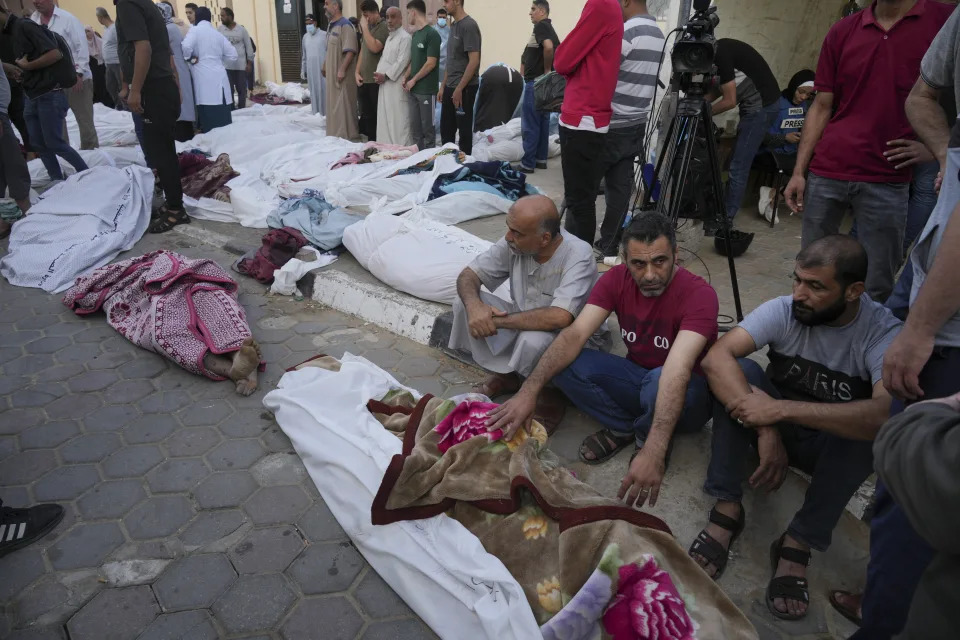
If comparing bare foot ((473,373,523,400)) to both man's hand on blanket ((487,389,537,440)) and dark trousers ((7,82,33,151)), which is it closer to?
man's hand on blanket ((487,389,537,440))

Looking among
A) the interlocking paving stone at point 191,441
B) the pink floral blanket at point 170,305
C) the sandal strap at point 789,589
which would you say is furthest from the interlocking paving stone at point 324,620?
the pink floral blanket at point 170,305

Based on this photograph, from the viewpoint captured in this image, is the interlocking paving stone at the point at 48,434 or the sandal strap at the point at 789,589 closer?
the sandal strap at the point at 789,589

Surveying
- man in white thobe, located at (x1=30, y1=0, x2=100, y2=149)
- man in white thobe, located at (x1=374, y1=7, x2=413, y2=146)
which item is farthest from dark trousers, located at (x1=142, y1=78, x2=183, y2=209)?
man in white thobe, located at (x1=30, y1=0, x2=100, y2=149)

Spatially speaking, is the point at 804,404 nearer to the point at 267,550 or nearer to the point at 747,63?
the point at 267,550

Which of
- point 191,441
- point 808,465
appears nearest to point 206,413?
point 191,441

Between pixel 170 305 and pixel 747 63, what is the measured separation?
4.36 meters

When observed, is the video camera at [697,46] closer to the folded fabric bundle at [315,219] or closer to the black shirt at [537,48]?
the folded fabric bundle at [315,219]

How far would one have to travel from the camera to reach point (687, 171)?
343 cm

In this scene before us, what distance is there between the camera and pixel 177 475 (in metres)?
2.66

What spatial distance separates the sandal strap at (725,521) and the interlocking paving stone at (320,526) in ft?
4.58

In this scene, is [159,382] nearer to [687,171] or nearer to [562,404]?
[562,404]

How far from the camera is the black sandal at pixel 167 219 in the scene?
18.6 feet

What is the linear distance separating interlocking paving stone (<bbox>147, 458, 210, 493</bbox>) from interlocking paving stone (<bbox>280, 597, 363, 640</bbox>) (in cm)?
87

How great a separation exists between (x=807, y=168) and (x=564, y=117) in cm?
150
